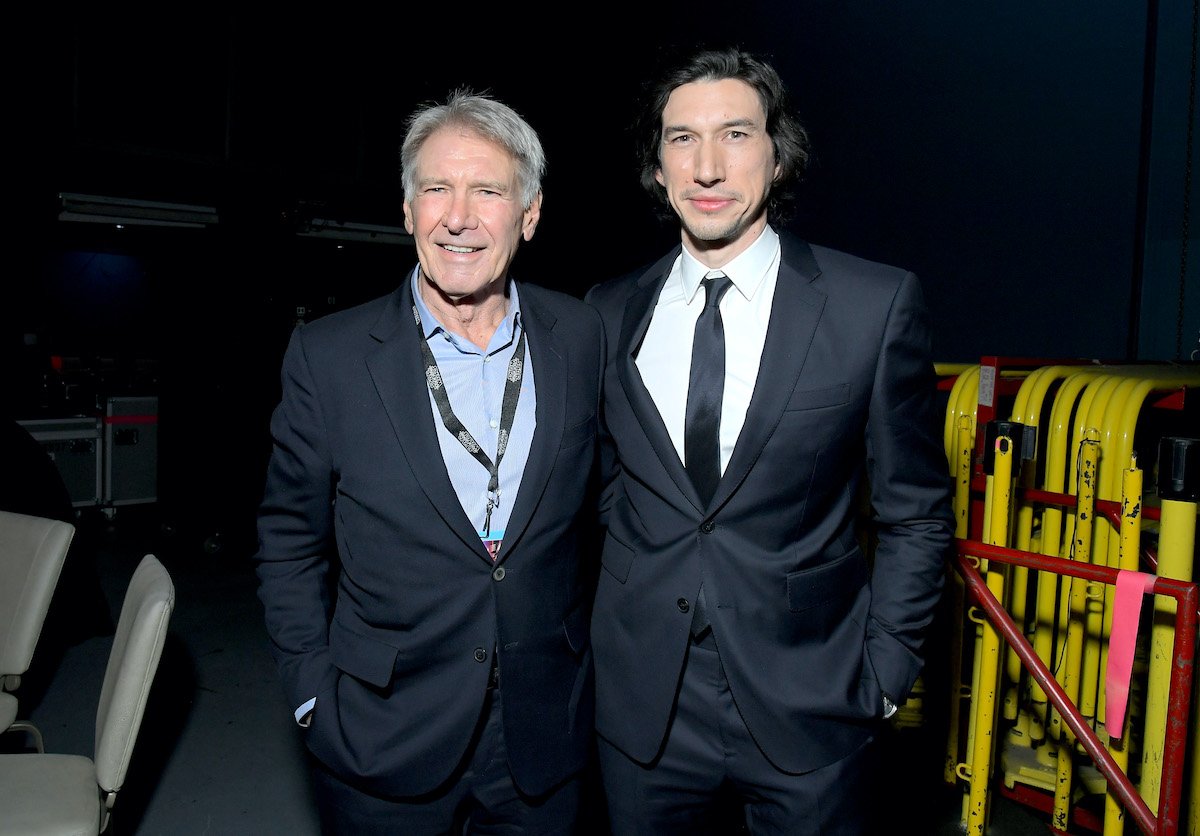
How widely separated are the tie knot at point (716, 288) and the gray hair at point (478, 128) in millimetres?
440

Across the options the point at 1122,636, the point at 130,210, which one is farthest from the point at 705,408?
the point at 130,210

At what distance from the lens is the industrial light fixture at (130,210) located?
26.2ft

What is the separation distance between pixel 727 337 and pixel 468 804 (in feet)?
3.42

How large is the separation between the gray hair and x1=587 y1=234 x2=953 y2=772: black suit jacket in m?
0.49

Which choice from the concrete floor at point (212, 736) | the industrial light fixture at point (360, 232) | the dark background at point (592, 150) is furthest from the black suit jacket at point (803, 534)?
the industrial light fixture at point (360, 232)

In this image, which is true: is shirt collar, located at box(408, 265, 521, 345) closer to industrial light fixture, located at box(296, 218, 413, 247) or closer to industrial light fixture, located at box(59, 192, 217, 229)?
industrial light fixture, located at box(59, 192, 217, 229)

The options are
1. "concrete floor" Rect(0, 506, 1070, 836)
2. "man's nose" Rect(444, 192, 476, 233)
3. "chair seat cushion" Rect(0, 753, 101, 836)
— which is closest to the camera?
"man's nose" Rect(444, 192, 476, 233)

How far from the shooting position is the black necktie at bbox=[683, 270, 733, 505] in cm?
153

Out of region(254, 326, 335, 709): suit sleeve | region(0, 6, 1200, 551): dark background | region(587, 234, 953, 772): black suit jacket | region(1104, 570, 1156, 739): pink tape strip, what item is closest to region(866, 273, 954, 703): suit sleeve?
region(587, 234, 953, 772): black suit jacket

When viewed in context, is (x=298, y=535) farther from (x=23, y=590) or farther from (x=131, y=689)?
(x=23, y=590)

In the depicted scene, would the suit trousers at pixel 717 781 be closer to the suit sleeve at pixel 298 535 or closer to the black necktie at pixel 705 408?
the black necktie at pixel 705 408

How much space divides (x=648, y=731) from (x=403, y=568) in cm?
56

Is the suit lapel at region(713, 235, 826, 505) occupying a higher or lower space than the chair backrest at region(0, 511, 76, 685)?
higher

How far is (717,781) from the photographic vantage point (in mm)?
1563
